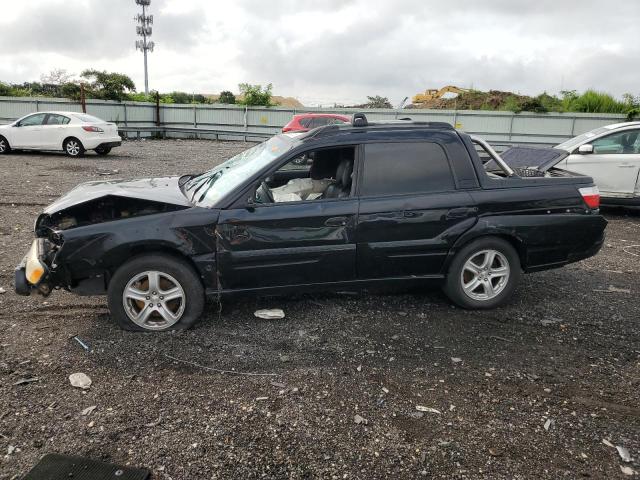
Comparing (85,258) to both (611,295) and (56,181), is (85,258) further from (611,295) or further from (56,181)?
(56,181)

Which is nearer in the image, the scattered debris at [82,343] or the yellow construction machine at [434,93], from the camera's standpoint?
the scattered debris at [82,343]

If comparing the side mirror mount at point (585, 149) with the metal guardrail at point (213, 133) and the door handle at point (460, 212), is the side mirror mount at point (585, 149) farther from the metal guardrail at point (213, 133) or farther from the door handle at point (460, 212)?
the metal guardrail at point (213, 133)

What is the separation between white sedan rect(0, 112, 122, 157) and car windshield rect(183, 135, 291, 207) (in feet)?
41.1

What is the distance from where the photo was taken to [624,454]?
2.93m

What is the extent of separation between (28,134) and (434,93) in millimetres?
26969

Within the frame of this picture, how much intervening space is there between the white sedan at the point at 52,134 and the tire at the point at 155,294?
13651 millimetres

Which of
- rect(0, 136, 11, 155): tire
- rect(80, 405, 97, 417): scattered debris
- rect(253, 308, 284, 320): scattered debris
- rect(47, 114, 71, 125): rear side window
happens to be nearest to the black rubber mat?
rect(80, 405, 97, 417): scattered debris

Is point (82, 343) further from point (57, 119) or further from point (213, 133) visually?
point (213, 133)

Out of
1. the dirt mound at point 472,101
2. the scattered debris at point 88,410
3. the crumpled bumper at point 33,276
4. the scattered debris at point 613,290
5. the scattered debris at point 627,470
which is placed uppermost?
the dirt mound at point 472,101

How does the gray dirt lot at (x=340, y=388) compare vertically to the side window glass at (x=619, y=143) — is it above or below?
below

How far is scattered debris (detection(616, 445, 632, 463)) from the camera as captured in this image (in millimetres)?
2893

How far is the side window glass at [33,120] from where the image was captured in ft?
52.6

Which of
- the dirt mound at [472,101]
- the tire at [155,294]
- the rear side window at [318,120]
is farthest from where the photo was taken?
the dirt mound at [472,101]

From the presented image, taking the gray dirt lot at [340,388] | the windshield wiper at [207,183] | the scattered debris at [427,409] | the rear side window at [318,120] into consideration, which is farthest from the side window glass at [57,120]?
the scattered debris at [427,409]
